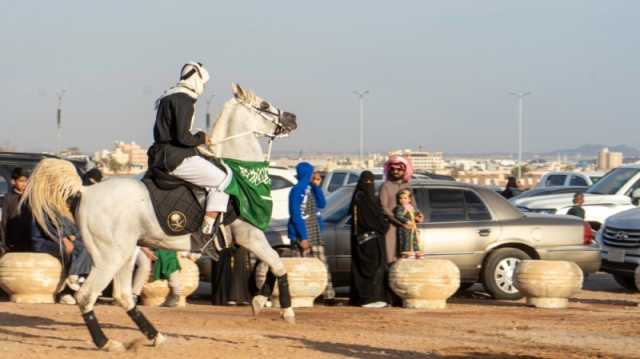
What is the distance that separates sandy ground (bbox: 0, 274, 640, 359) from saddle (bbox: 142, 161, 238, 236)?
103cm

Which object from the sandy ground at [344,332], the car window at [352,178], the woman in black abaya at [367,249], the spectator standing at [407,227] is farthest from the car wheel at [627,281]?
the car window at [352,178]

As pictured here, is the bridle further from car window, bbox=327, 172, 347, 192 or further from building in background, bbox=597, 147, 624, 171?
building in background, bbox=597, 147, 624, 171

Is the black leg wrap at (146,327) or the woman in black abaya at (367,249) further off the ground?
the woman in black abaya at (367,249)

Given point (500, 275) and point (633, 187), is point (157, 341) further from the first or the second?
point (633, 187)

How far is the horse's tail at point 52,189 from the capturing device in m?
11.9

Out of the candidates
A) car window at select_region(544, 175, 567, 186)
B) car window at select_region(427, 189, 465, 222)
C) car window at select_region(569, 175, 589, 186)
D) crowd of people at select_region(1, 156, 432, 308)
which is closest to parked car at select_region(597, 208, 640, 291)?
car window at select_region(427, 189, 465, 222)

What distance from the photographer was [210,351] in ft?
37.0

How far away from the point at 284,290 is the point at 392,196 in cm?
435

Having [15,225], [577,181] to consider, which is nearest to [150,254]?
[15,225]

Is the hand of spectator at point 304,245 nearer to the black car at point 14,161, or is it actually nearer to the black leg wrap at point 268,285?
the black leg wrap at point 268,285

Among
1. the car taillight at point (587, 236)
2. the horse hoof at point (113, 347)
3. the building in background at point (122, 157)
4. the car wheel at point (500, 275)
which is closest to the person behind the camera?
the horse hoof at point (113, 347)

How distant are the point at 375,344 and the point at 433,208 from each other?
6505 mm

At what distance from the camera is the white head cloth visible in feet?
39.4

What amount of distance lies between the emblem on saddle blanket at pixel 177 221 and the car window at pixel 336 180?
24294mm
